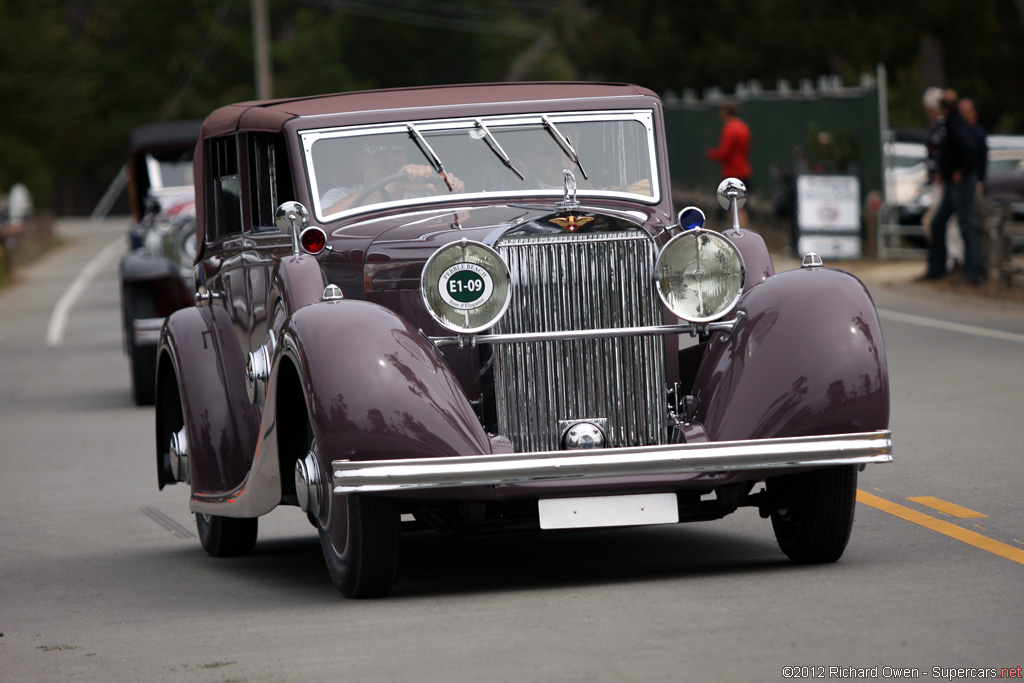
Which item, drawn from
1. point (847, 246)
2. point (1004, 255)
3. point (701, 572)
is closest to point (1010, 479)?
point (701, 572)

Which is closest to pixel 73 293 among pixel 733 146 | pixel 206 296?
pixel 733 146

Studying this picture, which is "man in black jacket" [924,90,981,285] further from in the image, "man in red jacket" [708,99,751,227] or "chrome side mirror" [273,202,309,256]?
"chrome side mirror" [273,202,309,256]

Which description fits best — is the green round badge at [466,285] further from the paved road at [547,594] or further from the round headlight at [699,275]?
the paved road at [547,594]

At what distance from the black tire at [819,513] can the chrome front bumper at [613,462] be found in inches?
11.7

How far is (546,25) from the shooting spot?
7750 cm

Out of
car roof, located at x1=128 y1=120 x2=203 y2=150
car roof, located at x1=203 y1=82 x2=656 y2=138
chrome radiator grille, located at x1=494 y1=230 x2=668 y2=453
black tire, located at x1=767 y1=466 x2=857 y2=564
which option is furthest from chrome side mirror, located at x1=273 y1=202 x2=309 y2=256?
car roof, located at x1=128 y1=120 x2=203 y2=150

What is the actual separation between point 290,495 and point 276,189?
4.95 ft

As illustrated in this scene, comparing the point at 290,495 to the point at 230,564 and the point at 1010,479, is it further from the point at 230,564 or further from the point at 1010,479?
the point at 1010,479

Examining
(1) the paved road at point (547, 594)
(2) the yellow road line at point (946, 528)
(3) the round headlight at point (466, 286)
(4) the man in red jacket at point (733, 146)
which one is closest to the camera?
(1) the paved road at point (547, 594)

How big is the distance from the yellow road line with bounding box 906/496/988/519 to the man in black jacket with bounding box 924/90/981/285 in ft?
35.7

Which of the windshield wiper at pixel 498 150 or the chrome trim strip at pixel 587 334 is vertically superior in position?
the windshield wiper at pixel 498 150

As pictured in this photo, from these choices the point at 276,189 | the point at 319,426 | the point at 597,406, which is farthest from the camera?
the point at 276,189

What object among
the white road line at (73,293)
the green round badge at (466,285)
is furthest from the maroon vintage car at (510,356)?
the white road line at (73,293)

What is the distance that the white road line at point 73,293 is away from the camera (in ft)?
77.0
